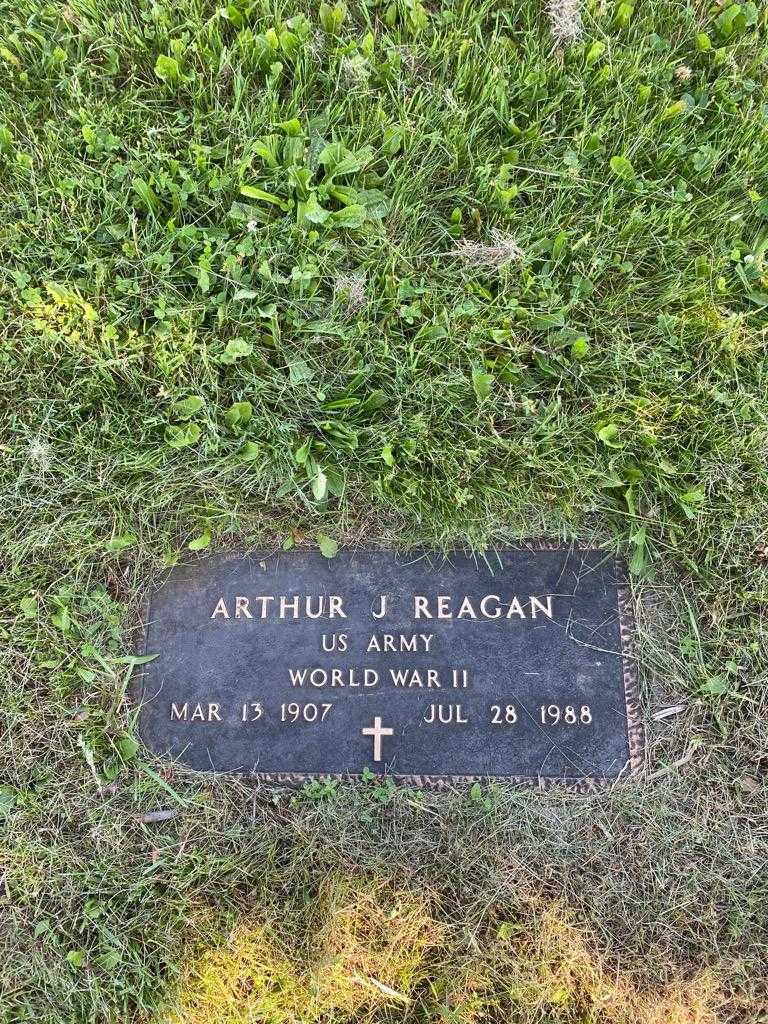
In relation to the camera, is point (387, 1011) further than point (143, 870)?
No

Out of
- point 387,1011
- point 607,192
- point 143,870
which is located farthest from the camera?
point 607,192

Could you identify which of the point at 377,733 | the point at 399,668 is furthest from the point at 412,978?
the point at 399,668

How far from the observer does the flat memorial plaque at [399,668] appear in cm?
214

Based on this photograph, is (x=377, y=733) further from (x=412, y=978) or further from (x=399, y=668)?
(x=412, y=978)

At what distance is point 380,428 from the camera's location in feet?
7.50

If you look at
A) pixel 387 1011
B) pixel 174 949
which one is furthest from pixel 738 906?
pixel 174 949

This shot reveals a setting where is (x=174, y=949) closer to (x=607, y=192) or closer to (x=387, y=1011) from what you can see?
(x=387, y=1011)

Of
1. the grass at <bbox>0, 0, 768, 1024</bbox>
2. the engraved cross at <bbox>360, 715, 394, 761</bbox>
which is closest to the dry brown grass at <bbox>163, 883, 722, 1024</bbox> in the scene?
the grass at <bbox>0, 0, 768, 1024</bbox>

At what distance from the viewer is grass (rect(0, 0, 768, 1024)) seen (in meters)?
2.05

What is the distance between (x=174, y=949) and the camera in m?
2.05

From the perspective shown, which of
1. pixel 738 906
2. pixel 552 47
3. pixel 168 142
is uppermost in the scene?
pixel 552 47

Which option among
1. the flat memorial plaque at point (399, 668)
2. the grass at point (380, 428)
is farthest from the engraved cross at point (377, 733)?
the grass at point (380, 428)

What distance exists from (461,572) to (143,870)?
4.52ft

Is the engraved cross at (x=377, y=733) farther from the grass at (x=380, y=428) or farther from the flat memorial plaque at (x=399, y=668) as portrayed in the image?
the grass at (x=380, y=428)
